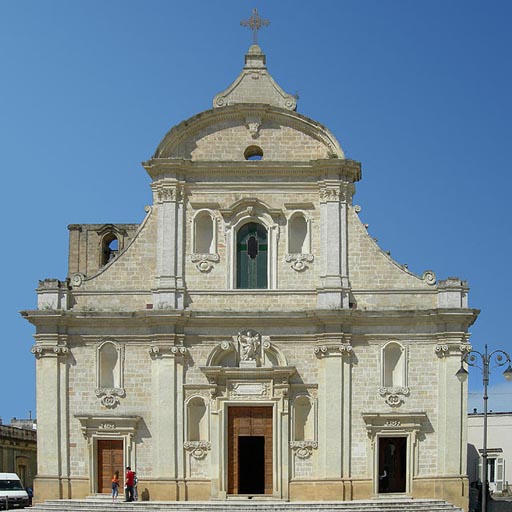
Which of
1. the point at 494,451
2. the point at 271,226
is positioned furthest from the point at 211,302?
the point at 494,451

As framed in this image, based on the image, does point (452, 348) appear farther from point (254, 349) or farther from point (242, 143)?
point (242, 143)

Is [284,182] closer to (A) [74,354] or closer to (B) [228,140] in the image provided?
(B) [228,140]

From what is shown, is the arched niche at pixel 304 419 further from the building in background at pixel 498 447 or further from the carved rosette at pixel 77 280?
the building in background at pixel 498 447

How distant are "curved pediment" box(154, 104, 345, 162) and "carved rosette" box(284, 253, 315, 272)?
3.19 m

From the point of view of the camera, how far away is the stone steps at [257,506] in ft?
115

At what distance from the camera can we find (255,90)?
39406 millimetres

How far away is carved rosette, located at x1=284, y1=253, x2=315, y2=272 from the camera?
3775 centimetres

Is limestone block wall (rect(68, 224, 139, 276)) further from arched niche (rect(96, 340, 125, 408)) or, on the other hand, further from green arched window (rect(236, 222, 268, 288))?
green arched window (rect(236, 222, 268, 288))

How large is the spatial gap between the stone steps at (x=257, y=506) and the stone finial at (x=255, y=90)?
12843 millimetres

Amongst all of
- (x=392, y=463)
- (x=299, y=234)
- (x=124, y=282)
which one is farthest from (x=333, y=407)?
(x=124, y=282)

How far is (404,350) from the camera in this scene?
37188 millimetres

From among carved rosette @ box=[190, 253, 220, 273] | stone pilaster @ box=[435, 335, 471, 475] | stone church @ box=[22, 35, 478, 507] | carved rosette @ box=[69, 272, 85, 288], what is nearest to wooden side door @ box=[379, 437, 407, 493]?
stone church @ box=[22, 35, 478, 507]

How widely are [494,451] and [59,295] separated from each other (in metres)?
24.7

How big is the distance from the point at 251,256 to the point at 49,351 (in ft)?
23.4
